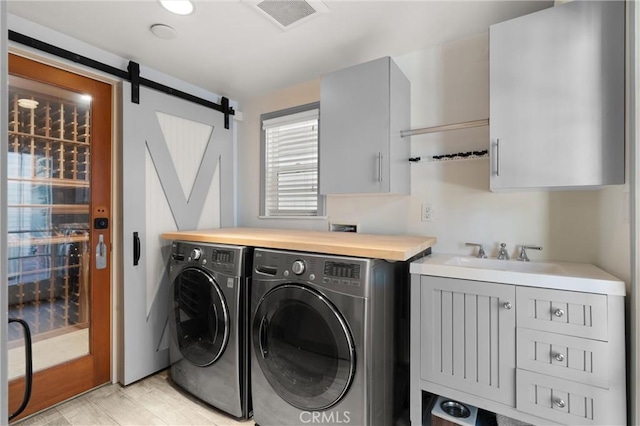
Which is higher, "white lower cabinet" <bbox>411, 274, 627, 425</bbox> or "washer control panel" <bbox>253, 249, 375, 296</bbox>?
"washer control panel" <bbox>253, 249, 375, 296</bbox>

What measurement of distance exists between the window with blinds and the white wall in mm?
526

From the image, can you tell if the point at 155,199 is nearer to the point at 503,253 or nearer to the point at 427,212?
the point at 427,212

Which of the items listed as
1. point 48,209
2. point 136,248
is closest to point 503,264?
point 136,248

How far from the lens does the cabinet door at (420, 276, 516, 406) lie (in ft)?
4.32

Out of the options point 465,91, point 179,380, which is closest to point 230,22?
point 465,91

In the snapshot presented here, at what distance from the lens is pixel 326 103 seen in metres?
2.05

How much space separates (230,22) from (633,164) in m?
2.10

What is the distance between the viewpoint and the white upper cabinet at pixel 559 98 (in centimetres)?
125

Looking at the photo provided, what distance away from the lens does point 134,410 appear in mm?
1857

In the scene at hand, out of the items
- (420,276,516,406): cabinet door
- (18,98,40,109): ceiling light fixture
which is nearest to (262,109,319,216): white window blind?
(420,276,516,406): cabinet door

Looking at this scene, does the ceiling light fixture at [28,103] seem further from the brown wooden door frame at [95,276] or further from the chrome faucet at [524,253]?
the chrome faucet at [524,253]

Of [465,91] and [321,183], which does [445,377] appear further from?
[465,91]

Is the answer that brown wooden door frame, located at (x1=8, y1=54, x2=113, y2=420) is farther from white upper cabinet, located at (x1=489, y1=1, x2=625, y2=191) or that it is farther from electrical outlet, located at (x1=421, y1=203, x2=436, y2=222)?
white upper cabinet, located at (x1=489, y1=1, x2=625, y2=191)

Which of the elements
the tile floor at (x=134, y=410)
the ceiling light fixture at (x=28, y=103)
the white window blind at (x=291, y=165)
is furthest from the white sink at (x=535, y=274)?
the ceiling light fixture at (x=28, y=103)
